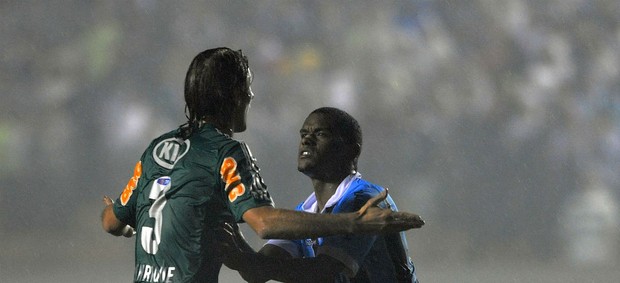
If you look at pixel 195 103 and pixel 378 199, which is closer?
pixel 378 199

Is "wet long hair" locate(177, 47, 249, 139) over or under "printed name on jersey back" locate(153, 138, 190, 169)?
over

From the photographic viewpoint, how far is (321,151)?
4.05m

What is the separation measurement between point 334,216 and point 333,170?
1.33 metres

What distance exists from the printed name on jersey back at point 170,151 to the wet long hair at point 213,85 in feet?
0.11

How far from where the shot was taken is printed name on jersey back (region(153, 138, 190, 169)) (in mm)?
2979

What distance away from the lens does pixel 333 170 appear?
4.09 meters

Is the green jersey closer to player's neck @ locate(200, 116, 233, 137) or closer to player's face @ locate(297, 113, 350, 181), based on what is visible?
player's neck @ locate(200, 116, 233, 137)

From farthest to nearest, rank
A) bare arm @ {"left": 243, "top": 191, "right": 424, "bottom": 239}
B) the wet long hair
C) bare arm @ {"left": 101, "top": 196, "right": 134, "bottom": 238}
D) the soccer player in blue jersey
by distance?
1. the soccer player in blue jersey
2. bare arm @ {"left": 101, "top": 196, "right": 134, "bottom": 238}
3. the wet long hair
4. bare arm @ {"left": 243, "top": 191, "right": 424, "bottom": 239}

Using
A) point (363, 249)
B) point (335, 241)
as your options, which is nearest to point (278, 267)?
point (335, 241)

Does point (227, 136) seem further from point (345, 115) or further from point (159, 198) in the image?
point (345, 115)

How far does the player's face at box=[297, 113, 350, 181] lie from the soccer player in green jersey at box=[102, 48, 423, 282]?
3.25ft

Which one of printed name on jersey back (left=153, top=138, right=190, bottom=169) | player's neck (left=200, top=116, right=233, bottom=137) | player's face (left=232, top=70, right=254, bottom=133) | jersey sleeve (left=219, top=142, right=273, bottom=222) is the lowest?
jersey sleeve (left=219, top=142, right=273, bottom=222)

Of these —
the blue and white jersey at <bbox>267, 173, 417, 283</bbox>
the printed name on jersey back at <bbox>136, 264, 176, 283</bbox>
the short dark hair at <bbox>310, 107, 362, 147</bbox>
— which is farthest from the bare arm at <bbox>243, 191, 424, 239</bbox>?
the short dark hair at <bbox>310, 107, 362, 147</bbox>

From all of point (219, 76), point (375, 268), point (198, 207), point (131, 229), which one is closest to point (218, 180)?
point (198, 207)
